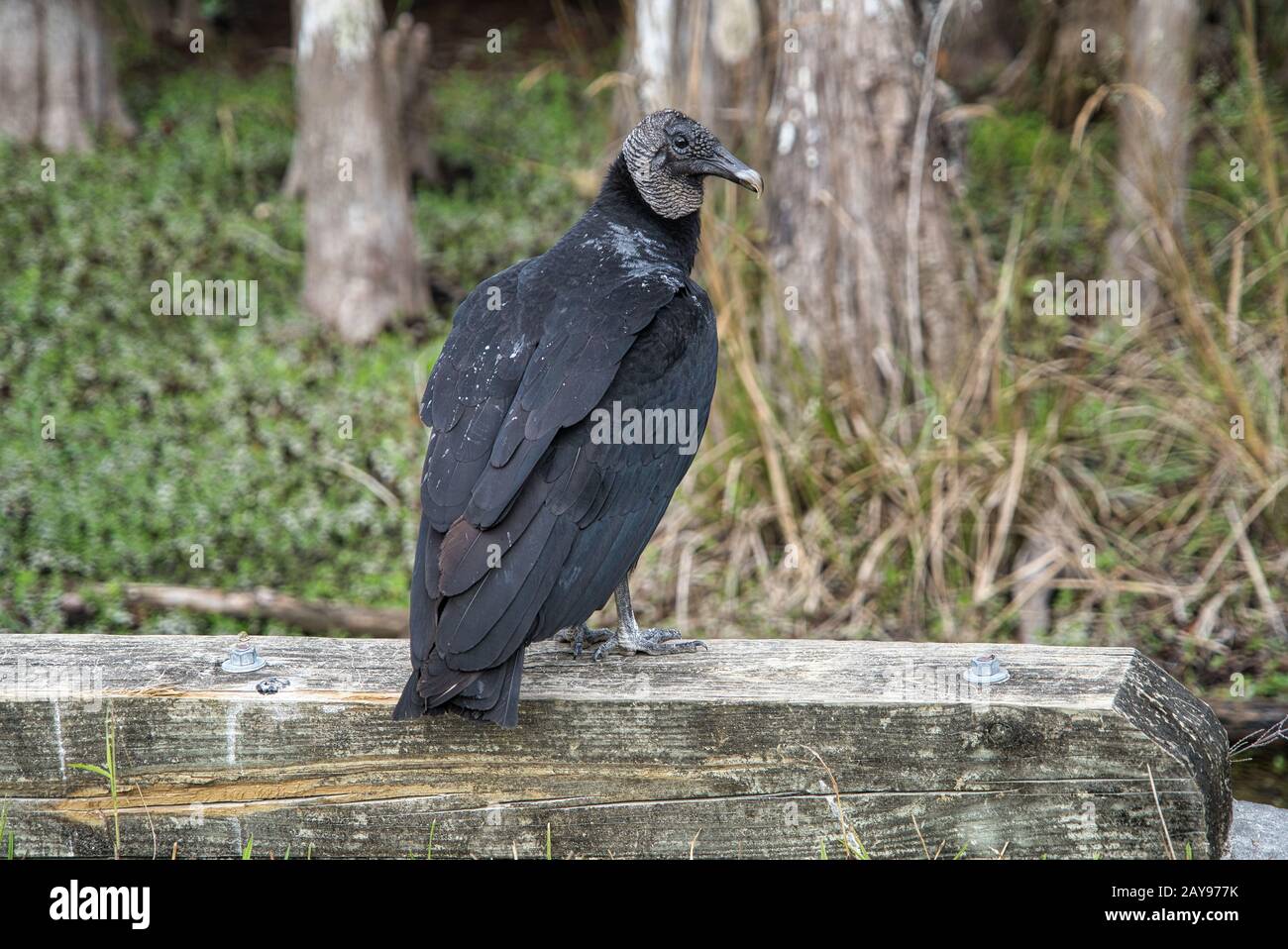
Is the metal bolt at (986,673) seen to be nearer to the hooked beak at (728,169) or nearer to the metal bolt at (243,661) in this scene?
the metal bolt at (243,661)

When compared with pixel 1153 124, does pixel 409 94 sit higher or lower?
higher

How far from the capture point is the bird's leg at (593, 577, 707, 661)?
2.35 meters

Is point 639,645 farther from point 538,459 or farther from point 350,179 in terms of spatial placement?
point 350,179

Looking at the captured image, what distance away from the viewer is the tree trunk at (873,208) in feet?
15.2

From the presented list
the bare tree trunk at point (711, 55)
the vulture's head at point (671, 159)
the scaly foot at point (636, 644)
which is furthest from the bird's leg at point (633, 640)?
the bare tree trunk at point (711, 55)

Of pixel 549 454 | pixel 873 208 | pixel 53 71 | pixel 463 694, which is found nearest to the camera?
pixel 463 694

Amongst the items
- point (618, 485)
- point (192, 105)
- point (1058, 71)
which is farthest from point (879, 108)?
point (192, 105)

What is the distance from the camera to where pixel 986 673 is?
78.2 inches

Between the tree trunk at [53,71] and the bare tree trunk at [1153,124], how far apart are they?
207 inches

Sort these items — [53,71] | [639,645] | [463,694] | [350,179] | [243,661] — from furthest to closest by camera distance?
[53,71], [350,179], [639,645], [243,661], [463,694]

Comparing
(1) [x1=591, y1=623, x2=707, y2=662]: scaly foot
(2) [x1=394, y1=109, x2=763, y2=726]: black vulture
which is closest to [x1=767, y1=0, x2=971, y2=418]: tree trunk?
(2) [x1=394, y1=109, x2=763, y2=726]: black vulture

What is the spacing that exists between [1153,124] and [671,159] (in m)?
2.76

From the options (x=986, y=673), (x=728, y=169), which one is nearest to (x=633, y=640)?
(x=986, y=673)

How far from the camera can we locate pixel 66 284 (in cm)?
601
